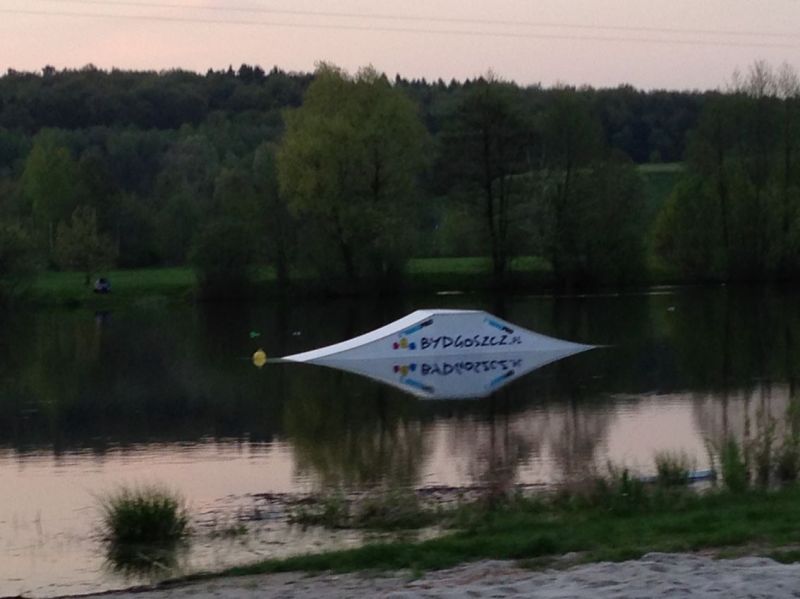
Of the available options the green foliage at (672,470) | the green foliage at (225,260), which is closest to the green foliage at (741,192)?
the green foliage at (225,260)

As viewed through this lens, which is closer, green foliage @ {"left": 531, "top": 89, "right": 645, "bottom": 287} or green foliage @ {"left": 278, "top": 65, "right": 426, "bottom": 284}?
green foliage @ {"left": 278, "top": 65, "right": 426, "bottom": 284}

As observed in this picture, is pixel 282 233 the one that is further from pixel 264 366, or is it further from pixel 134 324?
pixel 264 366

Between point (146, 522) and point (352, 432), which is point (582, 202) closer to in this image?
point (352, 432)

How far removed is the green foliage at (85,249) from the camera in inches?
2781

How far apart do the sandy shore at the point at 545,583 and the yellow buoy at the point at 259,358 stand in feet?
81.4

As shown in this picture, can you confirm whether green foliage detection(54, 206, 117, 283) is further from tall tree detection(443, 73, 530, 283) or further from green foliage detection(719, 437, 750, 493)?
green foliage detection(719, 437, 750, 493)

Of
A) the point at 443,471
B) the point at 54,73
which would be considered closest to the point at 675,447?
the point at 443,471

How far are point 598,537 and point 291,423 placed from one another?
1350 cm

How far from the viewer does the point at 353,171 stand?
66.4m

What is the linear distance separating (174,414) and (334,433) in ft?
17.2

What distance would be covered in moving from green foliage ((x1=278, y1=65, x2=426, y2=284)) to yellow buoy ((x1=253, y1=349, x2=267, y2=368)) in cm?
2715

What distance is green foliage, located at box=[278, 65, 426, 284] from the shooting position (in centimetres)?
6556

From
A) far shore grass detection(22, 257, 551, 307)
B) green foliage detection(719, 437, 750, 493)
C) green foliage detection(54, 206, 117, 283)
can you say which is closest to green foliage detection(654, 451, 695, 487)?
green foliage detection(719, 437, 750, 493)

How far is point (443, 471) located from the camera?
18781 millimetres
